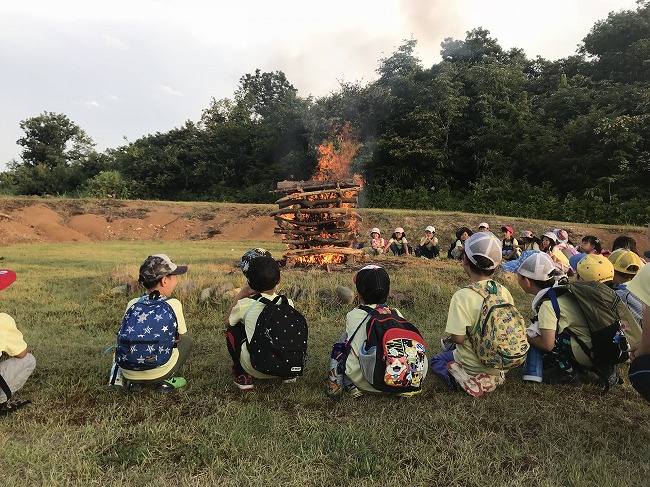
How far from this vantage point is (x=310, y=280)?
8.89 meters

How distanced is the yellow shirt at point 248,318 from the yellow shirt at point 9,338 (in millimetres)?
1746

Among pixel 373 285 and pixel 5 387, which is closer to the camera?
pixel 5 387

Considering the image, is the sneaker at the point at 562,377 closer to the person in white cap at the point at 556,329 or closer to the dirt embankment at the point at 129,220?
the person in white cap at the point at 556,329

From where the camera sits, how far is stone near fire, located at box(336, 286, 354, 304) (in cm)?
771

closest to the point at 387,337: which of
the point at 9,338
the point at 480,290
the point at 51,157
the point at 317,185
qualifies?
the point at 480,290

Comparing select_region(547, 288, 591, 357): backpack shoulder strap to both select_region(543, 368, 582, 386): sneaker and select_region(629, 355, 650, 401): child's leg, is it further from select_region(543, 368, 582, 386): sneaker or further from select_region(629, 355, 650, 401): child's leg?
select_region(629, 355, 650, 401): child's leg

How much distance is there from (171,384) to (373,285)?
216 cm

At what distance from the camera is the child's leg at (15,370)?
3590 mm

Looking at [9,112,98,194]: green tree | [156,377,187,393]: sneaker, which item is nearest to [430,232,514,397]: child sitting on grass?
[156,377,187,393]: sneaker

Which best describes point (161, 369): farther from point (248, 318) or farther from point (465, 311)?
point (465, 311)

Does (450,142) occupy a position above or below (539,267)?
above

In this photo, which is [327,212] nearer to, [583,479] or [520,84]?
[583,479]

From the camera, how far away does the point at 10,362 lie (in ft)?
12.0

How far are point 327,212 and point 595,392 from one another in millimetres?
8046
